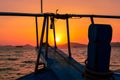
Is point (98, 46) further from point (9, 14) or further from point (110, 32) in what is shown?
point (9, 14)

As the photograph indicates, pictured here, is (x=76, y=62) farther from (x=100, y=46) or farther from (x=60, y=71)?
(x=100, y=46)

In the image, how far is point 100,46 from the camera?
5.21m

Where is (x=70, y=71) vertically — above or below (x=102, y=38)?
below

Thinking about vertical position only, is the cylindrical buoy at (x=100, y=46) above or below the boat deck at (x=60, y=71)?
above

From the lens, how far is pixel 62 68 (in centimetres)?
1097

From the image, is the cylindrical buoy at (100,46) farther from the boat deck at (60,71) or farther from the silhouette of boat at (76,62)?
the boat deck at (60,71)

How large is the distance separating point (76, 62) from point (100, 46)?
691 centimetres

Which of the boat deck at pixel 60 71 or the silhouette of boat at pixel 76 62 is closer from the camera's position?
the silhouette of boat at pixel 76 62

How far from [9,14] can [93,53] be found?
503 cm

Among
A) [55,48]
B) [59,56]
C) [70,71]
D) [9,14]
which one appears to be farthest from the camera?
[55,48]

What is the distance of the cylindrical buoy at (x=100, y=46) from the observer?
5.18 metres

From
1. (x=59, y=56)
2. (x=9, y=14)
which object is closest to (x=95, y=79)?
(x=9, y=14)

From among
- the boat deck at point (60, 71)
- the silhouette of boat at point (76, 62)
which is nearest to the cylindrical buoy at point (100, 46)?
the silhouette of boat at point (76, 62)

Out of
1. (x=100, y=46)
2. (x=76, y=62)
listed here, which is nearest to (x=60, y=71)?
(x=76, y=62)
